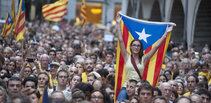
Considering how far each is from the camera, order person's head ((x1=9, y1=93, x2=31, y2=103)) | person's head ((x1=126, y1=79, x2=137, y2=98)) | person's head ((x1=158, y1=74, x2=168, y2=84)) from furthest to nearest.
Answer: person's head ((x1=158, y1=74, x2=168, y2=84))
person's head ((x1=126, y1=79, x2=137, y2=98))
person's head ((x1=9, y1=93, x2=31, y2=103))

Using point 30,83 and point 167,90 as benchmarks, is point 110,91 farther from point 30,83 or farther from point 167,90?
point 30,83

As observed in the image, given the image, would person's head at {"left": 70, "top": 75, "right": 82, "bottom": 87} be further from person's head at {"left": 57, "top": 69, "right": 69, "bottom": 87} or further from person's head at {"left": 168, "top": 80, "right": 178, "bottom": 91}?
person's head at {"left": 168, "top": 80, "right": 178, "bottom": 91}

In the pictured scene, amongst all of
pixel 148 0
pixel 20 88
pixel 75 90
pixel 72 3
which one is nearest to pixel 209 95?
pixel 75 90

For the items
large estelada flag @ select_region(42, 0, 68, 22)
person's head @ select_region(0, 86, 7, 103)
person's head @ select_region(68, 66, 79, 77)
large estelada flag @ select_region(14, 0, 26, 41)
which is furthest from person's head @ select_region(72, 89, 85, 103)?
large estelada flag @ select_region(42, 0, 68, 22)

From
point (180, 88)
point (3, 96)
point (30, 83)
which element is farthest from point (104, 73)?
point (3, 96)

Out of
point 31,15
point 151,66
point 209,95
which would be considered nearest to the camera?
point 209,95

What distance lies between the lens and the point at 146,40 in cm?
1366

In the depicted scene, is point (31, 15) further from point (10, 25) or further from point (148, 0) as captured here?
point (10, 25)

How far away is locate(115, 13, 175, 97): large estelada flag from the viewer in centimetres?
1259

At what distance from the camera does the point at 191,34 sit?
27969 millimetres

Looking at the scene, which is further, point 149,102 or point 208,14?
point 208,14

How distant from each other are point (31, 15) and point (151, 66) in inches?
1974

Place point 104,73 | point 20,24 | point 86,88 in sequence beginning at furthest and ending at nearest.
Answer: point 20,24 → point 104,73 → point 86,88

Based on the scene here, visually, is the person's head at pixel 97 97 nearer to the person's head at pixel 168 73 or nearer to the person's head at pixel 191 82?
the person's head at pixel 191 82
